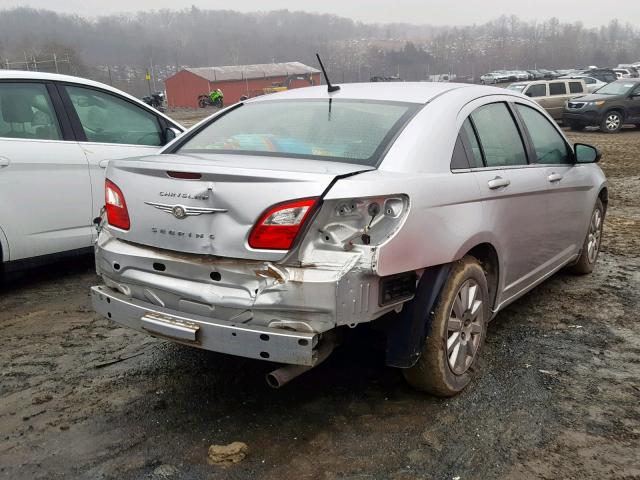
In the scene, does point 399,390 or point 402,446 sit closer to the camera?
point 402,446

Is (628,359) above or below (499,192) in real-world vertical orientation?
below

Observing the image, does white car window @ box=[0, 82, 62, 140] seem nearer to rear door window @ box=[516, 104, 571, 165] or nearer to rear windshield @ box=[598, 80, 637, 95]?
rear door window @ box=[516, 104, 571, 165]

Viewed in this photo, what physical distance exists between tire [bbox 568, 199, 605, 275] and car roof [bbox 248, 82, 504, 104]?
174 centimetres

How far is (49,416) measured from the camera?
3.07 metres

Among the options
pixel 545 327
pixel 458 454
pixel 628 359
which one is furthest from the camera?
pixel 545 327

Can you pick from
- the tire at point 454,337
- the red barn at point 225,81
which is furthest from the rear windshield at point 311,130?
the red barn at point 225,81

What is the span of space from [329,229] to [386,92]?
1369 millimetres

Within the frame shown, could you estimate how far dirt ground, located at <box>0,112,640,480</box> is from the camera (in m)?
2.65

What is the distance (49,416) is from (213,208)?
1355 millimetres

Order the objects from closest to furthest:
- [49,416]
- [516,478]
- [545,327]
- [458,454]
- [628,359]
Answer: [516,478] → [458,454] → [49,416] → [628,359] → [545,327]

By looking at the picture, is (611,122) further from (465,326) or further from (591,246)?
(465,326)

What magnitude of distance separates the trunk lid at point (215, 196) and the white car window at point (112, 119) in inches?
99.3

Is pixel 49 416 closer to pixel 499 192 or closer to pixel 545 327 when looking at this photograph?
pixel 499 192

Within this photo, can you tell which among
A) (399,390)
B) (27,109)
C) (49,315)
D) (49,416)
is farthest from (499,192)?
(27,109)
